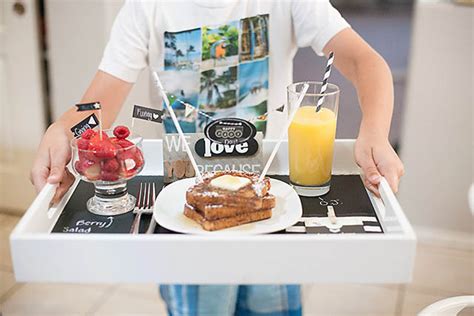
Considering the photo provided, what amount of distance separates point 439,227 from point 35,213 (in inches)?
77.5

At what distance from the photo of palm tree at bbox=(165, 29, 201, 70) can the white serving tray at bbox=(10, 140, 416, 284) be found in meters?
0.74

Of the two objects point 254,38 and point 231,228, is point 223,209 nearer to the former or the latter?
point 231,228

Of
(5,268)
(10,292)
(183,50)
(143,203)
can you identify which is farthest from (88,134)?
(5,268)

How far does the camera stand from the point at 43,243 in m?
0.91

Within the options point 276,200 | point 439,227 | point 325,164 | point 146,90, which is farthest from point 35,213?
point 439,227

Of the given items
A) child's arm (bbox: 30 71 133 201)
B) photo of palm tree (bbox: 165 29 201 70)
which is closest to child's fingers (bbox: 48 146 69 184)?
child's arm (bbox: 30 71 133 201)

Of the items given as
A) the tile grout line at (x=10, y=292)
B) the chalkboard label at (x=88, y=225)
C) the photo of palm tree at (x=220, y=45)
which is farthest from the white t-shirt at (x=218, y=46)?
the tile grout line at (x=10, y=292)

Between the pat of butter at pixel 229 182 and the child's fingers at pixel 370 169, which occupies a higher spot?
the pat of butter at pixel 229 182

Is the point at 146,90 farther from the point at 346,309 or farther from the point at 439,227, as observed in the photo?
the point at 439,227

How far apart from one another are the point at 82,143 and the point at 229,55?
0.58 meters

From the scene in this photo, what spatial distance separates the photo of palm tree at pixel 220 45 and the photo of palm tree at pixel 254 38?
0.02 meters

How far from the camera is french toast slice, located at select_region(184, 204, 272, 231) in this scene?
977mm

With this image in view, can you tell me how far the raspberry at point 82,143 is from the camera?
1.09 meters

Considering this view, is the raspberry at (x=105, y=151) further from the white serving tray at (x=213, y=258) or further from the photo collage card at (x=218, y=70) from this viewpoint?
the photo collage card at (x=218, y=70)
